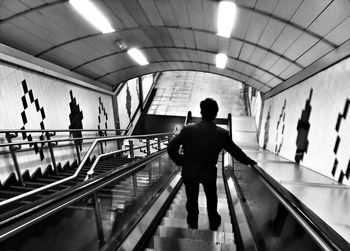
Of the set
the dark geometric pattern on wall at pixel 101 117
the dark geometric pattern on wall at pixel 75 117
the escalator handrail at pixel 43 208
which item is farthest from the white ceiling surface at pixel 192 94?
the escalator handrail at pixel 43 208

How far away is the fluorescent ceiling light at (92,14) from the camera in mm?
3928

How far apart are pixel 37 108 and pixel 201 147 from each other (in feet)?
15.5

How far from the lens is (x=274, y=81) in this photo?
759 centimetres

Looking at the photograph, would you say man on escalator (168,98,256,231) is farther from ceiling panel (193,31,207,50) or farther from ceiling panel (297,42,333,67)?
ceiling panel (193,31,207,50)

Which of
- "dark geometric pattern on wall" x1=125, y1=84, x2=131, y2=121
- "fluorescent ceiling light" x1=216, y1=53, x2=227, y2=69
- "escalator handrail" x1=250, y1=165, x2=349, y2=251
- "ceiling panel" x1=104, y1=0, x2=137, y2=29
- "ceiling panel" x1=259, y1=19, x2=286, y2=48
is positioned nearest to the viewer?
"escalator handrail" x1=250, y1=165, x2=349, y2=251

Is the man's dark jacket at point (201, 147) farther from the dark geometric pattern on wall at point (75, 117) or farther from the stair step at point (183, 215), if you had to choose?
the dark geometric pattern on wall at point (75, 117)

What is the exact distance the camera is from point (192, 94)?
16.3 m

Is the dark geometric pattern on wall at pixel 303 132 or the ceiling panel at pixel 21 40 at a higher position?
the ceiling panel at pixel 21 40

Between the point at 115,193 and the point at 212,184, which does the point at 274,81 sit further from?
the point at 115,193

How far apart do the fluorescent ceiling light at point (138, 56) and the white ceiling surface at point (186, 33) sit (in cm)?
21

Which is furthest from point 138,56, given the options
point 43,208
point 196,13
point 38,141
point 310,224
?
point 310,224

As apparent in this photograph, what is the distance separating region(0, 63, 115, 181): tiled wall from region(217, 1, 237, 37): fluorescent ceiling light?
428cm

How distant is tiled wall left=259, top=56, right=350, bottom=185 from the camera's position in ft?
12.9

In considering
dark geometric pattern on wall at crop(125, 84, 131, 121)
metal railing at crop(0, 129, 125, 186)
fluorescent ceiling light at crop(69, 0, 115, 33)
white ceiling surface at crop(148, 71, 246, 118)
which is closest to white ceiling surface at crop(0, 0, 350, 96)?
fluorescent ceiling light at crop(69, 0, 115, 33)
